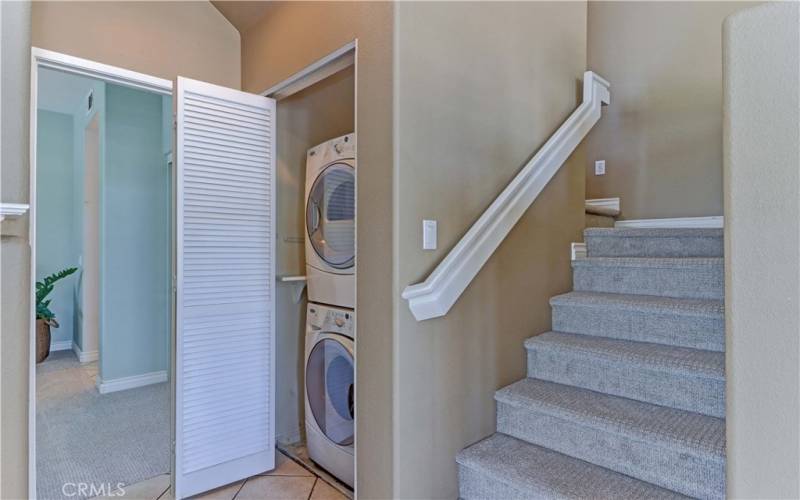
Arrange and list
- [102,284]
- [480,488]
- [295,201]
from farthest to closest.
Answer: [102,284], [295,201], [480,488]

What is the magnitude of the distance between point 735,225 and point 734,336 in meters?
0.22

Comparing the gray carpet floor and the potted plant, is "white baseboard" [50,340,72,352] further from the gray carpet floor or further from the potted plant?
the gray carpet floor

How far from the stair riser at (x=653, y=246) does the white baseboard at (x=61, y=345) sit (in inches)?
223

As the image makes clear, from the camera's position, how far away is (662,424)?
1.53 m

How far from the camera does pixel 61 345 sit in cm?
501

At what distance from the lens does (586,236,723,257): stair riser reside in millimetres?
2236

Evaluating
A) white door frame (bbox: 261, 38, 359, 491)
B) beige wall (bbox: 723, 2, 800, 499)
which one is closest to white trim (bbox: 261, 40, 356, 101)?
white door frame (bbox: 261, 38, 359, 491)

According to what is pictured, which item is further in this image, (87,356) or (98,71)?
(87,356)

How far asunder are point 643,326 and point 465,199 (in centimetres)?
104

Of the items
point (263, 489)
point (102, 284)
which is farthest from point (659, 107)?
point (102, 284)

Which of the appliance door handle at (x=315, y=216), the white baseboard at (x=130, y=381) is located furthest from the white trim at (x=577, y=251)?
the white baseboard at (x=130, y=381)

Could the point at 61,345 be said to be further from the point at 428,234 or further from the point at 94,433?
the point at 428,234

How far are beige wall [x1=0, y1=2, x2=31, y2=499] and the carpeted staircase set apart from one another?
54.1 inches

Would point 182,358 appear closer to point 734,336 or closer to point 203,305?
point 203,305
